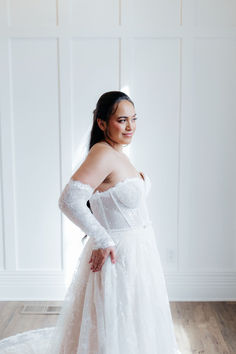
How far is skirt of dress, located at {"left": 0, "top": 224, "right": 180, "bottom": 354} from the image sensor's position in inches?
66.3

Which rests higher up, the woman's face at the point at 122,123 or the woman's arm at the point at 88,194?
the woman's face at the point at 122,123

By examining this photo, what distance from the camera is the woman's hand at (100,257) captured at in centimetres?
164

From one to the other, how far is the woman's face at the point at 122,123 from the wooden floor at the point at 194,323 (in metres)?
1.48

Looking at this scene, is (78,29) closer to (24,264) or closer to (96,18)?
(96,18)

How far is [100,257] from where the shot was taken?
5.41 ft

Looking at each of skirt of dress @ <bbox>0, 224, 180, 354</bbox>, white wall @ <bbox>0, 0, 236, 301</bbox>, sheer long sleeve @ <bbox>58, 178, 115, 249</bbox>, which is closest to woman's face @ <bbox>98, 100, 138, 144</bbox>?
sheer long sleeve @ <bbox>58, 178, 115, 249</bbox>

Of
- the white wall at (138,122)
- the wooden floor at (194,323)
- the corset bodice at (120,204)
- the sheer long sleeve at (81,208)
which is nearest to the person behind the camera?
the sheer long sleeve at (81,208)

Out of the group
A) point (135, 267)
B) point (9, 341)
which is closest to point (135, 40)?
point (135, 267)

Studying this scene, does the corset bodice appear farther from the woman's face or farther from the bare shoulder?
the woman's face

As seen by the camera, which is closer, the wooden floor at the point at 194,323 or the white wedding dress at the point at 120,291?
the white wedding dress at the point at 120,291

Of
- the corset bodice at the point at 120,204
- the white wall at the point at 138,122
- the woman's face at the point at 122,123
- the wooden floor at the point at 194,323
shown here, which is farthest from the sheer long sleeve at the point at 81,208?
the white wall at the point at 138,122

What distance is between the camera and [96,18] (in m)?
2.92

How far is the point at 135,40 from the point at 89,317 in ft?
6.84

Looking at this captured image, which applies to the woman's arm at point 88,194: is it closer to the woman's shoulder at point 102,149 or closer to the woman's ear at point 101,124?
the woman's shoulder at point 102,149
